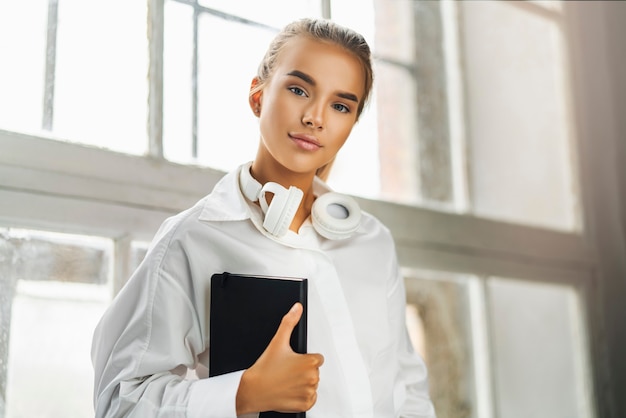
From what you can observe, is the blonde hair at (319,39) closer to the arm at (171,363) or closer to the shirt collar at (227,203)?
the shirt collar at (227,203)

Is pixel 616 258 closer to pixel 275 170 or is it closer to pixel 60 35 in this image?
pixel 275 170

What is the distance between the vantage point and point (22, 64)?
3.69 feet

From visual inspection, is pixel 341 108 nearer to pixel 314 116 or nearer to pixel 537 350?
pixel 314 116

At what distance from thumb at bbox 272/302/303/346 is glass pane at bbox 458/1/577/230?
3.04ft

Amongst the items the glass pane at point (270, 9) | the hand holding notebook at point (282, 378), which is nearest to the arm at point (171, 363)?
the hand holding notebook at point (282, 378)

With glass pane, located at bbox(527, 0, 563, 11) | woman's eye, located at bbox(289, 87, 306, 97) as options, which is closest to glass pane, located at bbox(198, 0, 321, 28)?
woman's eye, located at bbox(289, 87, 306, 97)

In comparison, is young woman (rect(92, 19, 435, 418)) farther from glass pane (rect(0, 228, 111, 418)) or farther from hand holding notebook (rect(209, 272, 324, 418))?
glass pane (rect(0, 228, 111, 418))

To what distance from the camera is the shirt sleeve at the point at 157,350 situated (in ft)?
2.82

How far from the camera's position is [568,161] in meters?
1.94

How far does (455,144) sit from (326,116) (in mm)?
778

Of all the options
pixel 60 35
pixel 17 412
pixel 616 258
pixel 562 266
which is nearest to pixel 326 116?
pixel 60 35

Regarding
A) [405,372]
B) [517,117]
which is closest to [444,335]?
[405,372]

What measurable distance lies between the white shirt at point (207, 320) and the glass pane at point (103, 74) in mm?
258

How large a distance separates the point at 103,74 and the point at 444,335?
86cm
